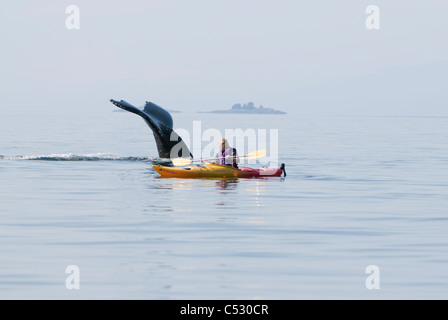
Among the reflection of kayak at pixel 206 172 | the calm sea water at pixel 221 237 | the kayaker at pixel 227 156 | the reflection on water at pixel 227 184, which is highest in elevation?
the kayaker at pixel 227 156

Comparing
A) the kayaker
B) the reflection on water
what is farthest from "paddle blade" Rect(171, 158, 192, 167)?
the reflection on water

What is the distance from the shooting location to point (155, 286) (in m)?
13.5

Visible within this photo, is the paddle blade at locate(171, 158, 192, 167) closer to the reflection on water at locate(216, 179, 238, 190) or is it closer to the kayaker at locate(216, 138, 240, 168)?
the kayaker at locate(216, 138, 240, 168)

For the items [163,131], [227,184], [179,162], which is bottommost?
[227,184]

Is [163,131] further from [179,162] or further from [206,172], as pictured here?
[206,172]

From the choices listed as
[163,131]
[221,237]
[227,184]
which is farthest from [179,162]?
[221,237]

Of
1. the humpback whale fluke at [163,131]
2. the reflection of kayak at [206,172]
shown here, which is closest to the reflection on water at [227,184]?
the reflection of kayak at [206,172]

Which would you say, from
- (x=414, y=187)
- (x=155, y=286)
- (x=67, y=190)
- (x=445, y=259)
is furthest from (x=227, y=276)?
(x=414, y=187)

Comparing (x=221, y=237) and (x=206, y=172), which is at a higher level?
(x=206, y=172)

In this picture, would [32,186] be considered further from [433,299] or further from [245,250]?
[433,299]

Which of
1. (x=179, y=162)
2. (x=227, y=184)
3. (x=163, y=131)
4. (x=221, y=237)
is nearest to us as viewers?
(x=221, y=237)

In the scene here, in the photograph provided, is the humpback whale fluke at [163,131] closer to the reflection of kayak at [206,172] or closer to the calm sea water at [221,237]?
the calm sea water at [221,237]

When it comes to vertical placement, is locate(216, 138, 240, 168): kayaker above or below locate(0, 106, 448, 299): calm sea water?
above
